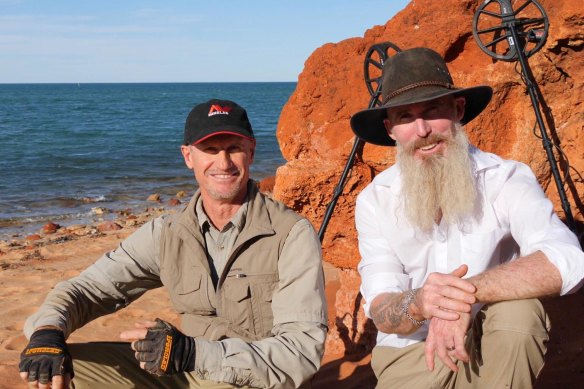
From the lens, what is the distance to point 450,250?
9.22 feet

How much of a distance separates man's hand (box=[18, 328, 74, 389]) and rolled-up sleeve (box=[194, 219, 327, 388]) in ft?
1.66

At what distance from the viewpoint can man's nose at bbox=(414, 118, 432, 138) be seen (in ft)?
9.21

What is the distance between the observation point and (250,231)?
2.73 m

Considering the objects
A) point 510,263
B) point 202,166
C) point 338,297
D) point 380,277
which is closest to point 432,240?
point 380,277

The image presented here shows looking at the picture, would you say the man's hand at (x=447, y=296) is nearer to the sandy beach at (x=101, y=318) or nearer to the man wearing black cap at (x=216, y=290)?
the man wearing black cap at (x=216, y=290)

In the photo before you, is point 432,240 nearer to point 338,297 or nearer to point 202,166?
point 202,166

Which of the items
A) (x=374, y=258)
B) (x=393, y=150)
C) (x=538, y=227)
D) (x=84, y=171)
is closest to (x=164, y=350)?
(x=374, y=258)

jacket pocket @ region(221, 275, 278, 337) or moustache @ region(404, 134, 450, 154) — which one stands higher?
moustache @ region(404, 134, 450, 154)

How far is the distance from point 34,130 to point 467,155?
34317 mm

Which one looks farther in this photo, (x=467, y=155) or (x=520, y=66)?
(x=520, y=66)

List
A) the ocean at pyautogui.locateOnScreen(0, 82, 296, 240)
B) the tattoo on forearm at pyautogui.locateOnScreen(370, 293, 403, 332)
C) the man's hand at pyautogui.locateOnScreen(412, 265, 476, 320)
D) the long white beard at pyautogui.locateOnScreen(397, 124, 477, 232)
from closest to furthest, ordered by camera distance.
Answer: the man's hand at pyautogui.locateOnScreen(412, 265, 476, 320) → the tattoo on forearm at pyautogui.locateOnScreen(370, 293, 403, 332) → the long white beard at pyautogui.locateOnScreen(397, 124, 477, 232) → the ocean at pyautogui.locateOnScreen(0, 82, 296, 240)

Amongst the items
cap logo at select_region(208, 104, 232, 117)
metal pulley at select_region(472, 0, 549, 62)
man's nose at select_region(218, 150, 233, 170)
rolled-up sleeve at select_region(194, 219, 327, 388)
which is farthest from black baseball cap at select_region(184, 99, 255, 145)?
metal pulley at select_region(472, 0, 549, 62)

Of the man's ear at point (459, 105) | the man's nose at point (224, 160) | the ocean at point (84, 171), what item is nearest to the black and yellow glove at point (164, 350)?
the man's nose at point (224, 160)

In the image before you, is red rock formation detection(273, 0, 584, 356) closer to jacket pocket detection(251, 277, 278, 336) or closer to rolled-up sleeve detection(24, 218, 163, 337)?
rolled-up sleeve detection(24, 218, 163, 337)
